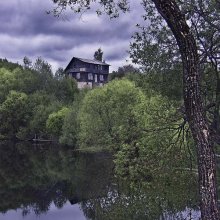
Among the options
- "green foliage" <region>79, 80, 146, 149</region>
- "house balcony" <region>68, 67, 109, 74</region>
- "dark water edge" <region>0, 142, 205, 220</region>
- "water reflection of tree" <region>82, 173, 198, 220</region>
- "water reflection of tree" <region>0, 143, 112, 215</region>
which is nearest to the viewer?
"water reflection of tree" <region>82, 173, 198, 220</region>

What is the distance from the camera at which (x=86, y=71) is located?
81312mm

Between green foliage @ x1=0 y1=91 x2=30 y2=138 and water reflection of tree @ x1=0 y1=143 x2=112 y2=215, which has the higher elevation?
green foliage @ x1=0 y1=91 x2=30 y2=138

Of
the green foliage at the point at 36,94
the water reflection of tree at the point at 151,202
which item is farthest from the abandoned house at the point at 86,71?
the water reflection of tree at the point at 151,202

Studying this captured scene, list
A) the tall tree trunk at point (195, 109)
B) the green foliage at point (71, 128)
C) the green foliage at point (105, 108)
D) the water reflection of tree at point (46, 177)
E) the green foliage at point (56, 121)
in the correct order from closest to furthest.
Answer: the tall tree trunk at point (195, 109), the water reflection of tree at point (46, 177), the green foliage at point (105, 108), the green foliage at point (71, 128), the green foliage at point (56, 121)

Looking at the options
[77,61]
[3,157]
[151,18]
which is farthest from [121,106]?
[77,61]

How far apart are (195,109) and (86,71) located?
3070 inches

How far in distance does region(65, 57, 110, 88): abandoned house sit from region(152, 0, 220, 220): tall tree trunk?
7718 cm

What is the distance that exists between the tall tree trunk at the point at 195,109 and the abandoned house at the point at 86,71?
3039 inches

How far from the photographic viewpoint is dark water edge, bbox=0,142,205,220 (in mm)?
16797

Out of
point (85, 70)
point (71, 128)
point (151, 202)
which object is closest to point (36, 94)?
point (71, 128)

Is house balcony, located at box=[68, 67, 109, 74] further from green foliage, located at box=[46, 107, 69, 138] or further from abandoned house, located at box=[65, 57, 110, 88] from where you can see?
green foliage, located at box=[46, 107, 69, 138]

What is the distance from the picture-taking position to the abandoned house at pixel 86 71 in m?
81.6

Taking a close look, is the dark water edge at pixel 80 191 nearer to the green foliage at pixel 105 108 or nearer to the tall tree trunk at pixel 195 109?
the green foliage at pixel 105 108

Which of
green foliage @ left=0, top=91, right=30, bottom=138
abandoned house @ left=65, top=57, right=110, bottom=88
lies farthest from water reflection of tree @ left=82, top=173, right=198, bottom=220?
abandoned house @ left=65, top=57, right=110, bottom=88
